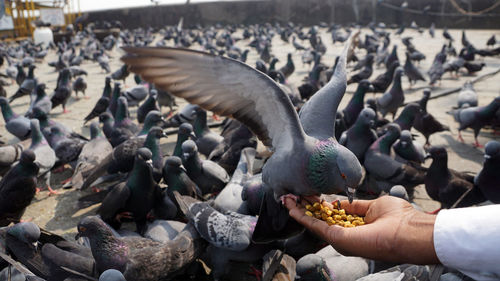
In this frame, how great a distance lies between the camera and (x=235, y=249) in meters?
3.50

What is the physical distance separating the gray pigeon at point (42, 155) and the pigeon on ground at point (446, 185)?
5.18 m

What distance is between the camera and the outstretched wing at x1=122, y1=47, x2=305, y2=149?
262 centimetres

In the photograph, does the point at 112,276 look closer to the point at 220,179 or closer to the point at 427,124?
the point at 220,179

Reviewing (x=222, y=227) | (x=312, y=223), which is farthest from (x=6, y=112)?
(x=312, y=223)

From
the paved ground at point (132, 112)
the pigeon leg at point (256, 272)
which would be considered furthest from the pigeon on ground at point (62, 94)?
the pigeon leg at point (256, 272)

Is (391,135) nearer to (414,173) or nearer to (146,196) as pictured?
(414,173)

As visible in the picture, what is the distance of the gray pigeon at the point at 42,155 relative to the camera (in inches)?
223

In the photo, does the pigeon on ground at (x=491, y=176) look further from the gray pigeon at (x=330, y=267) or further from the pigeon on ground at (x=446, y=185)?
the gray pigeon at (x=330, y=267)

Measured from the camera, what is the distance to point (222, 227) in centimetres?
358

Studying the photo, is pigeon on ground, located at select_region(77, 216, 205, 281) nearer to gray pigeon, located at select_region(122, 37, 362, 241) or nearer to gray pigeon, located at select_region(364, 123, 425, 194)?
gray pigeon, located at select_region(122, 37, 362, 241)

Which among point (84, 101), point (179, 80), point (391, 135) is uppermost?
point (179, 80)

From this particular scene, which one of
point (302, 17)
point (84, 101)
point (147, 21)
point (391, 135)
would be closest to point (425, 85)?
point (391, 135)

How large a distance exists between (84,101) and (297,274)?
33.1 feet

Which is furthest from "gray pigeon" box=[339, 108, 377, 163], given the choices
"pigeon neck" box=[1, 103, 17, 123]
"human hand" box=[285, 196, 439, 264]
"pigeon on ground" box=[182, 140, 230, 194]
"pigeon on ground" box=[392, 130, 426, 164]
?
"pigeon neck" box=[1, 103, 17, 123]
